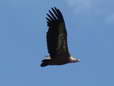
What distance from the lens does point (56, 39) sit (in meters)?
99.6

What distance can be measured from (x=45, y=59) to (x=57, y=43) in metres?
1.22

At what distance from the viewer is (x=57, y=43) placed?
327 feet

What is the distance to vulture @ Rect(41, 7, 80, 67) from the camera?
99188mm

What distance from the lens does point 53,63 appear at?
99375mm

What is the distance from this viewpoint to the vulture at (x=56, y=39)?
99.2 m

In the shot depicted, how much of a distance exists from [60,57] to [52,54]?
0.65m

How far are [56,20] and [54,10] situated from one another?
646 millimetres

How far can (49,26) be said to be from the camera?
9950 cm

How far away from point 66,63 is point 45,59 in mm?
1522

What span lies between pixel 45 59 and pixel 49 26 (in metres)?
1.88

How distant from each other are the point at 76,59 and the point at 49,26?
116 inches

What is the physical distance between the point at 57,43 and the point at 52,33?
728mm

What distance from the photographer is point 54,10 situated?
99312 mm

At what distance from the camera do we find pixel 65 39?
327 ft
